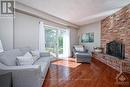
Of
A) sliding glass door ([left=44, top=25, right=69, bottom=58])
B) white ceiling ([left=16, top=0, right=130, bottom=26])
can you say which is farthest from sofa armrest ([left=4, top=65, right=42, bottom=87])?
sliding glass door ([left=44, top=25, right=69, bottom=58])

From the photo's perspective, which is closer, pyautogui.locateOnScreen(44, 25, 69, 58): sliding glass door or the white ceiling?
the white ceiling

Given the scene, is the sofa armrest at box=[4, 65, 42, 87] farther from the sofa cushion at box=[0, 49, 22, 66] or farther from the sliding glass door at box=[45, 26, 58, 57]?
the sliding glass door at box=[45, 26, 58, 57]

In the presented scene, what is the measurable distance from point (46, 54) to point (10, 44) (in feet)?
6.02

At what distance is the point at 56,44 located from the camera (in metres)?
7.21

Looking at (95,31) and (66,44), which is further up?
(95,31)

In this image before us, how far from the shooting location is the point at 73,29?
948cm

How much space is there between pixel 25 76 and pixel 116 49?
178 inches

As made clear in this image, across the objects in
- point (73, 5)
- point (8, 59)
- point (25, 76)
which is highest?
point (73, 5)

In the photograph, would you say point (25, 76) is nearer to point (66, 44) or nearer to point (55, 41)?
point (55, 41)

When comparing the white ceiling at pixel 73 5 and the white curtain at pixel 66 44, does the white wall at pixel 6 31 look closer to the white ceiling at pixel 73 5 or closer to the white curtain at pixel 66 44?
the white ceiling at pixel 73 5

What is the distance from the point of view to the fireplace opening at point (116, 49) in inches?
204

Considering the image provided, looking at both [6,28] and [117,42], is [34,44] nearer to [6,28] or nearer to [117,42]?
[6,28]

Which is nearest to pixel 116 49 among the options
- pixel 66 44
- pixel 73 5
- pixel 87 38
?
pixel 73 5

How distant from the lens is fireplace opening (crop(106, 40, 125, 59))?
204 inches
